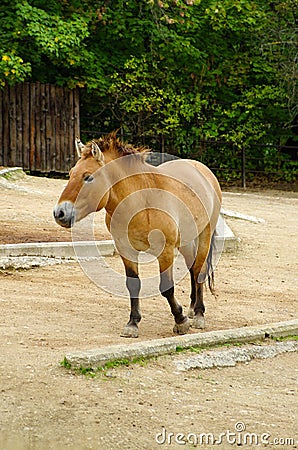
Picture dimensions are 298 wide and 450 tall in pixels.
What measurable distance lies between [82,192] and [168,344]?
3.97ft

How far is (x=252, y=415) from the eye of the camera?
4168 mm

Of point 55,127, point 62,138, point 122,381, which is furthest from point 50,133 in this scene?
point 122,381

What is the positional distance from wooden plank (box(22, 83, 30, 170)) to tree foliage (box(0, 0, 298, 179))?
0.93 meters

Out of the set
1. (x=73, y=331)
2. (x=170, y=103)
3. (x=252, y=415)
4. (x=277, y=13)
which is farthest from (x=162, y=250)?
(x=277, y=13)

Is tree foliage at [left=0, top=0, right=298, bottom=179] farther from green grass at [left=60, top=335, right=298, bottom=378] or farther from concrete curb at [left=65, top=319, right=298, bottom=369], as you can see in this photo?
green grass at [left=60, top=335, right=298, bottom=378]

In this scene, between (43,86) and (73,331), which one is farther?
(43,86)

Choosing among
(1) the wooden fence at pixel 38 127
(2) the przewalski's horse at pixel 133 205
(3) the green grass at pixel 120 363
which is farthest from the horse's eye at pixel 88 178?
(1) the wooden fence at pixel 38 127

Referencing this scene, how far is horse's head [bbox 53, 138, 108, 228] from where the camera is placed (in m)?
5.22

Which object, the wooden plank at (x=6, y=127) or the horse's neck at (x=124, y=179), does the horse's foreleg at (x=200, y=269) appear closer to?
the horse's neck at (x=124, y=179)

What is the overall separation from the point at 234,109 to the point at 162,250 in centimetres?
1656

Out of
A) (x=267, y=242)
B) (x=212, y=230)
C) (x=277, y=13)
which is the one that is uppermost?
(x=277, y=13)

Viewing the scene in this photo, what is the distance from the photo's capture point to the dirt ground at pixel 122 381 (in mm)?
3805

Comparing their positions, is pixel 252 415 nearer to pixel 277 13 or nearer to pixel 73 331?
pixel 73 331

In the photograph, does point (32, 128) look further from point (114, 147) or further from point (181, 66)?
point (114, 147)
